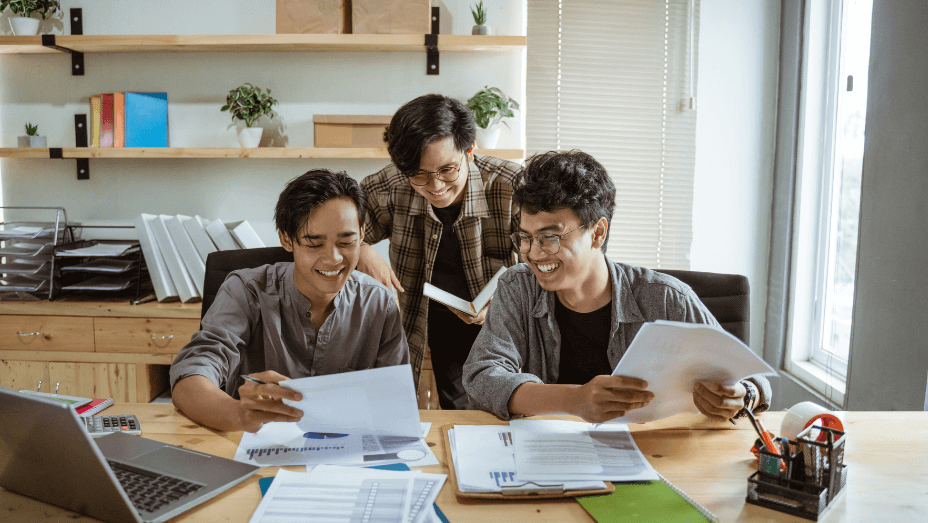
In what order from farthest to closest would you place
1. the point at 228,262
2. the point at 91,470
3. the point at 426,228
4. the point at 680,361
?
the point at 426,228 < the point at 228,262 < the point at 680,361 < the point at 91,470

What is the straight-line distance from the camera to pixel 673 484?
966 mm

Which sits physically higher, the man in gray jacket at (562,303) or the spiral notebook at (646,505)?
the man in gray jacket at (562,303)

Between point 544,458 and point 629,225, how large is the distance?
6.60 feet

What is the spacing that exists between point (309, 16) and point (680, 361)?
207 cm

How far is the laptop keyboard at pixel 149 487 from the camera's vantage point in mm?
880

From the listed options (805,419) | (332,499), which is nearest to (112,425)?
(332,499)

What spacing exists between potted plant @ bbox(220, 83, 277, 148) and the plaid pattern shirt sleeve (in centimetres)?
78

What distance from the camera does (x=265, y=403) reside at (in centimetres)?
109

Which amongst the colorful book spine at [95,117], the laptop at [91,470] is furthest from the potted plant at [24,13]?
the laptop at [91,470]

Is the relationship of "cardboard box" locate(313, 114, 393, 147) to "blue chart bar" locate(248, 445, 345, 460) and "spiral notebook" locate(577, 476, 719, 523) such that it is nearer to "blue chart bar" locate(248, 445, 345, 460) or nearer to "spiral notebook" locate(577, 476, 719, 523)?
"blue chart bar" locate(248, 445, 345, 460)

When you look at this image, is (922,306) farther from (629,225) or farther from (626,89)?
(626,89)

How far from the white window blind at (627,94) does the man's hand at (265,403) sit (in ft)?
6.47

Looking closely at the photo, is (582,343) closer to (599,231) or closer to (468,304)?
(599,231)

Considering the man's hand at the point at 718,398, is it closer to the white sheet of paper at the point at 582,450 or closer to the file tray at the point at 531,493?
the white sheet of paper at the point at 582,450
